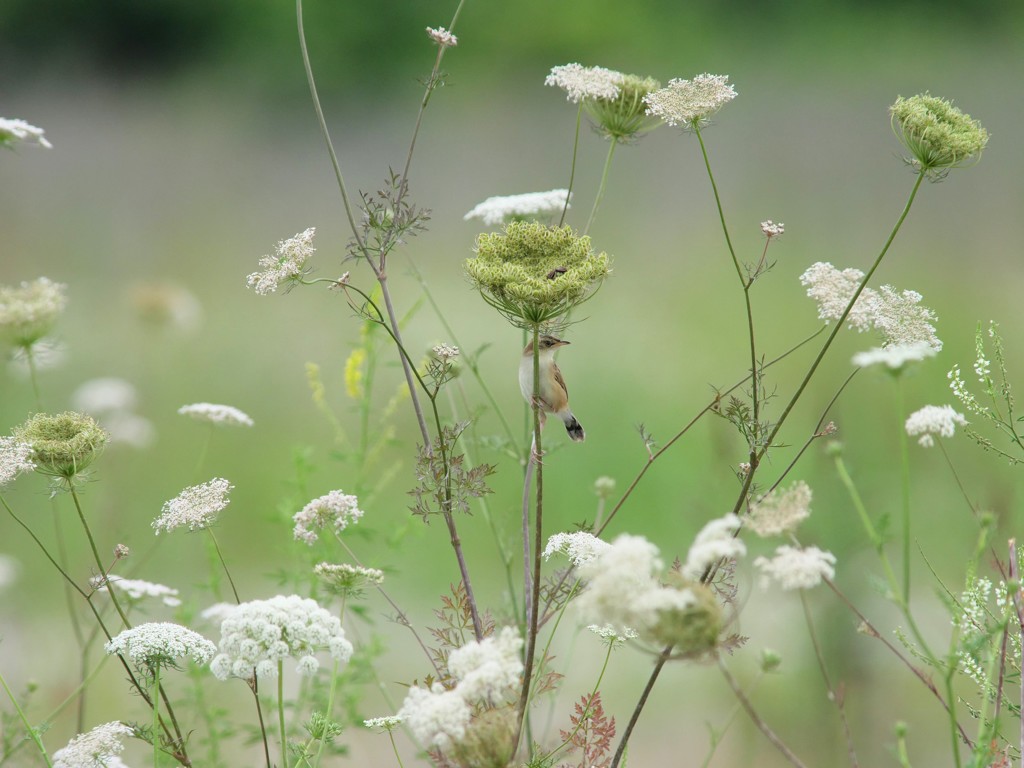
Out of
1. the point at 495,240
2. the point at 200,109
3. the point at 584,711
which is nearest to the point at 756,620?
the point at 584,711

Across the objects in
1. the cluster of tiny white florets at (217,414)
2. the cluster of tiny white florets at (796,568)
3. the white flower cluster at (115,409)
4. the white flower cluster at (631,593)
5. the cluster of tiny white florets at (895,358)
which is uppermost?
the white flower cluster at (115,409)

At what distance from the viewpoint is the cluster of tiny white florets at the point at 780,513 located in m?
0.81

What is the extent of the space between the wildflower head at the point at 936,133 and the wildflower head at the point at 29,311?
1214 mm

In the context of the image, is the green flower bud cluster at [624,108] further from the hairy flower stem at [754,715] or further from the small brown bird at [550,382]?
the hairy flower stem at [754,715]

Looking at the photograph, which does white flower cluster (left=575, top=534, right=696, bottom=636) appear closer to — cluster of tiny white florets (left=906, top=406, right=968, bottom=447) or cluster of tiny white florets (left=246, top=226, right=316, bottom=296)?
cluster of tiny white florets (left=906, top=406, right=968, bottom=447)

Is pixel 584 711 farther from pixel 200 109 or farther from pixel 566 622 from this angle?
pixel 200 109

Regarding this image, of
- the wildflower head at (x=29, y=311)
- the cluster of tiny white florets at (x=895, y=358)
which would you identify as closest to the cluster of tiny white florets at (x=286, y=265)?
the wildflower head at (x=29, y=311)

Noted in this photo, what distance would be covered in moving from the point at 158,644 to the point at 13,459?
287mm

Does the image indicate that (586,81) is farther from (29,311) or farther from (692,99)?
(29,311)

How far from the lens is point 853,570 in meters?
2.25

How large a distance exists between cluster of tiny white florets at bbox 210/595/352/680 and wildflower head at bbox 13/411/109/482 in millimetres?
324

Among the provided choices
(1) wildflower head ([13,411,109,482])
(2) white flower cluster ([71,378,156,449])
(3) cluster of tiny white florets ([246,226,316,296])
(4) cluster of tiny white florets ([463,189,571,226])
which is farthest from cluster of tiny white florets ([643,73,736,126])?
(2) white flower cluster ([71,378,156,449])

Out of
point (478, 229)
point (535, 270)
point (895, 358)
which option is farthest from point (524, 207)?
point (478, 229)

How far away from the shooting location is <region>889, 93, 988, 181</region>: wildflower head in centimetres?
107
